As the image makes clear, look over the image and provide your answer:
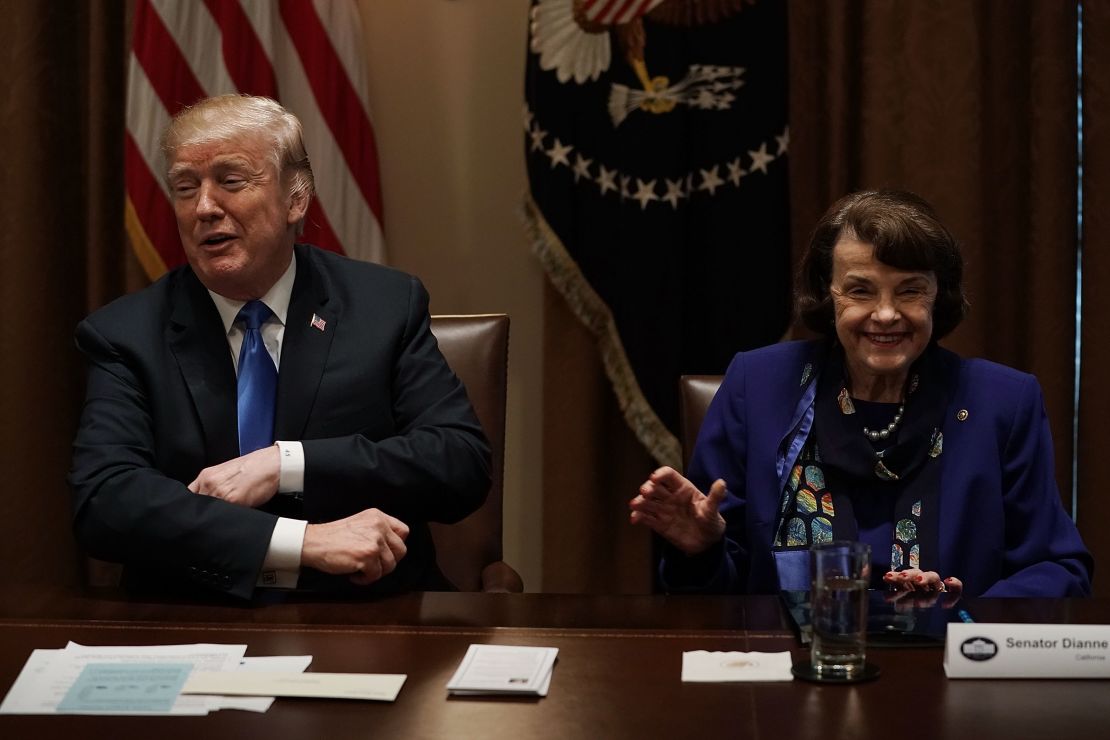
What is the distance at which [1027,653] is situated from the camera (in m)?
1.58

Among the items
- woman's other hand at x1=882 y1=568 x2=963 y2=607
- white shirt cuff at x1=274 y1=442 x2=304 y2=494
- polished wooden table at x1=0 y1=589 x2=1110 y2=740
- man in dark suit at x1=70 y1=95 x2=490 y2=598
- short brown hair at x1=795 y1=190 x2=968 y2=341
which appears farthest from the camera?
short brown hair at x1=795 y1=190 x2=968 y2=341

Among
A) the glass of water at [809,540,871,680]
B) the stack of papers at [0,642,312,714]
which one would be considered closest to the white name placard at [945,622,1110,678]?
the glass of water at [809,540,871,680]

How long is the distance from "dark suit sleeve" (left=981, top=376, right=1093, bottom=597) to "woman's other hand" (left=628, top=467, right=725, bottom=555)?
0.48 metres

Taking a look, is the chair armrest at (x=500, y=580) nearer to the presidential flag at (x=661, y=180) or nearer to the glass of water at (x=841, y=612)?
the glass of water at (x=841, y=612)

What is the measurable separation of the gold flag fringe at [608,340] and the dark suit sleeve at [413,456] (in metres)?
1.16

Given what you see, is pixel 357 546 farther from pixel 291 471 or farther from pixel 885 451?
pixel 885 451

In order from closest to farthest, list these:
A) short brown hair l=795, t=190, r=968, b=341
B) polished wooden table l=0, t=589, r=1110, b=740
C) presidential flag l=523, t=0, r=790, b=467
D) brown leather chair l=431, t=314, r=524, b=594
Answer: polished wooden table l=0, t=589, r=1110, b=740
short brown hair l=795, t=190, r=968, b=341
brown leather chair l=431, t=314, r=524, b=594
presidential flag l=523, t=0, r=790, b=467

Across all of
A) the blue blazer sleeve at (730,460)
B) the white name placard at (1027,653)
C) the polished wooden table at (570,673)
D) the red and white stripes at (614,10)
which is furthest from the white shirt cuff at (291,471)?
the red and white stripes at (614,10)

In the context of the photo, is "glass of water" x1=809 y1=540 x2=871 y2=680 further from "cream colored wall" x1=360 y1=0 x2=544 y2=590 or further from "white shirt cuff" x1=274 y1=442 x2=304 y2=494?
"cream colored wall" x1=360 y1=0 x2=544 y2=590

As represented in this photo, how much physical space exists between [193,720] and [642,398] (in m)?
2.37

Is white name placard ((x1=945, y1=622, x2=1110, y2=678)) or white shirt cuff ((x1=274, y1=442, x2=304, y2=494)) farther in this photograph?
white shirt cuff ((x1=274, y1=442, x2=304, y2=494))

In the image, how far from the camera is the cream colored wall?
411 centimetres

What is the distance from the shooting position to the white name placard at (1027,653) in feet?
5.17

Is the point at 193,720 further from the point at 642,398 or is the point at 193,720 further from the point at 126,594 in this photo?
the point at 642,398
